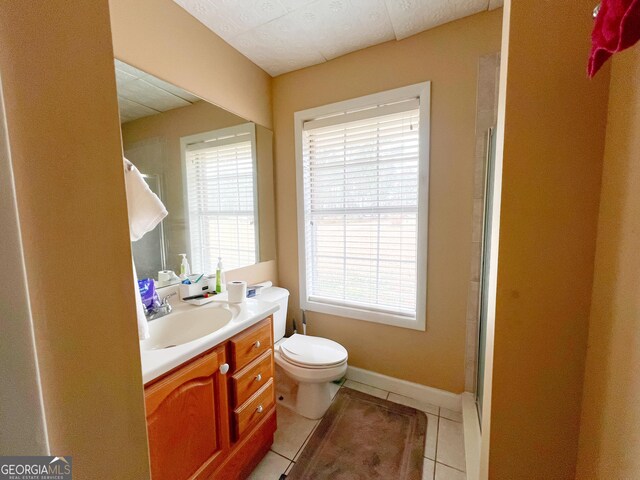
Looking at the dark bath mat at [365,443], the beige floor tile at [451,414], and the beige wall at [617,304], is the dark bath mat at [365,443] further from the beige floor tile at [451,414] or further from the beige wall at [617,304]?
the beige wall at [617,304]

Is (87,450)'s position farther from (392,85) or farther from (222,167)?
(392,85)

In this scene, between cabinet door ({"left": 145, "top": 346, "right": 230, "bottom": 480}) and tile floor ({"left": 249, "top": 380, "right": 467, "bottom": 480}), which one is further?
tile floor ({"left": 249, "top": 380, "right": 467, "bottom": 480})

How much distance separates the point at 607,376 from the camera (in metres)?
0.51

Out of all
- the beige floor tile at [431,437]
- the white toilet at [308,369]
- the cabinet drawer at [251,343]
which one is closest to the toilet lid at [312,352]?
the white toilet at [308,369]

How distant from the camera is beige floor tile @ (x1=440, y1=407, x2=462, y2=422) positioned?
155 cm

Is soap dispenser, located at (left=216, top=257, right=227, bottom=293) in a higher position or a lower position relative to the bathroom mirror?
lower

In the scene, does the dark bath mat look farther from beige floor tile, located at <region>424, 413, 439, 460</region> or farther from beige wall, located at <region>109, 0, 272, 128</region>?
beige wall, located at <region>109, 0, 272, 128</region>

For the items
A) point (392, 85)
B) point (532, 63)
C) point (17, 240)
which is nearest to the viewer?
point (17, 240)

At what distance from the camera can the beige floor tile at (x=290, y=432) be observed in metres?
1.36

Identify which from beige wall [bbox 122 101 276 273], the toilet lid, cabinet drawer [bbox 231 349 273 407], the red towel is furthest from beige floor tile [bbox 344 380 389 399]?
the red towel

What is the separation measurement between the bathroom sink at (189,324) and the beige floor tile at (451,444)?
135 cm

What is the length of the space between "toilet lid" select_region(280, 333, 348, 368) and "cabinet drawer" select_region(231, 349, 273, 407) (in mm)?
224

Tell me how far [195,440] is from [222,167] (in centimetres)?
145

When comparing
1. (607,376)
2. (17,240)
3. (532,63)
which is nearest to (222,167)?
(17,240)
